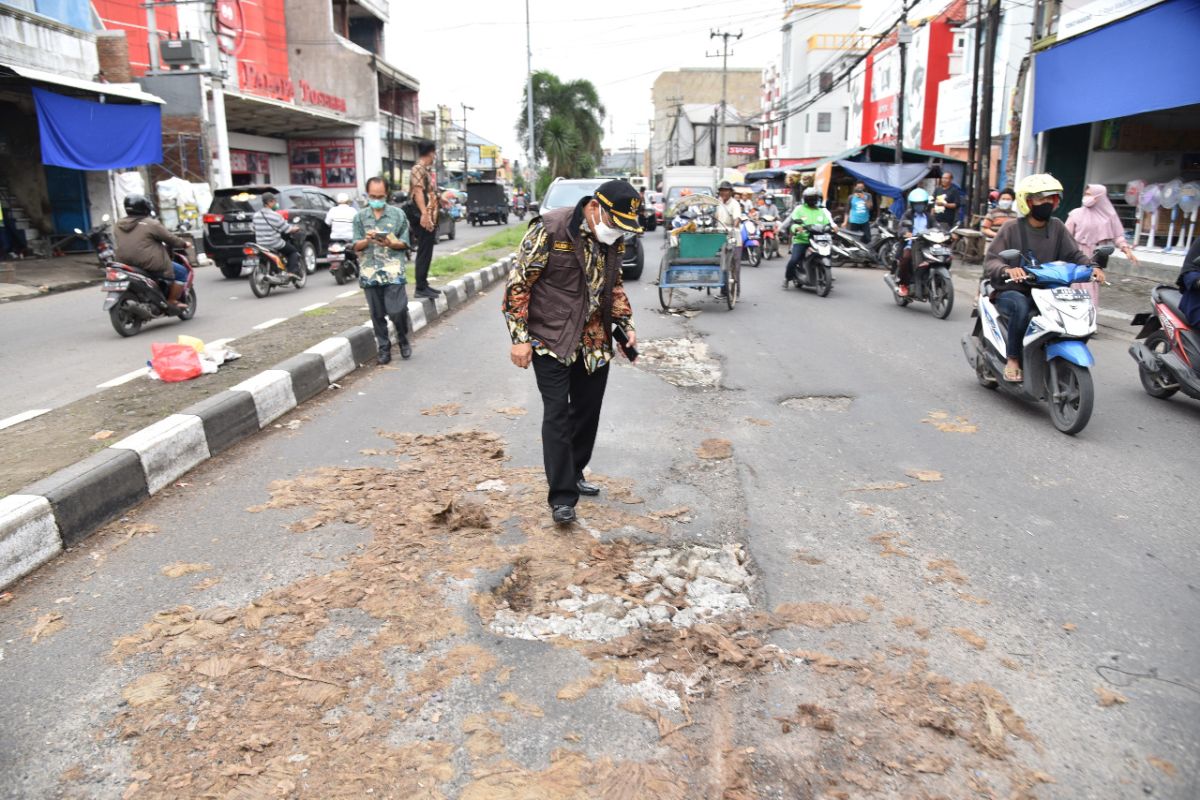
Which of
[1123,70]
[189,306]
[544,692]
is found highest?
[1123,70]

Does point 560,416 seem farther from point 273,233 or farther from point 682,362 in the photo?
point 273,233

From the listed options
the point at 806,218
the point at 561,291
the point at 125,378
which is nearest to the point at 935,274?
the point at 806,218

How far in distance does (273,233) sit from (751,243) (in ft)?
29.5

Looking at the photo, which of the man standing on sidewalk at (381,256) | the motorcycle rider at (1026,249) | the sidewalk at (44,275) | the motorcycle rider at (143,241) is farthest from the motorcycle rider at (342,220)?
the motorcycle rider at (1026,249)

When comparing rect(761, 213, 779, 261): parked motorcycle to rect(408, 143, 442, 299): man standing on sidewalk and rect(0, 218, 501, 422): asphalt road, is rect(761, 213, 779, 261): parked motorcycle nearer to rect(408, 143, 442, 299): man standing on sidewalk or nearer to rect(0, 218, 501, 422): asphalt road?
rect(0, 218, 501, 422): asphalt road

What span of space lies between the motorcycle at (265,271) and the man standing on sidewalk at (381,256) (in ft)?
19.0

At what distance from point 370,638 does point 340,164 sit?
36.1 metres

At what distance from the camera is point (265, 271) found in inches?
497

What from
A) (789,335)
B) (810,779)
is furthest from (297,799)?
(789,335)

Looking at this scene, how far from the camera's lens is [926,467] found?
474 cm

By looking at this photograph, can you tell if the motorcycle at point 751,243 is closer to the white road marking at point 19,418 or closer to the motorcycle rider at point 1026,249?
the motorcycle rider at point 1026,249

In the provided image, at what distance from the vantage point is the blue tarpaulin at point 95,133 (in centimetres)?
1437

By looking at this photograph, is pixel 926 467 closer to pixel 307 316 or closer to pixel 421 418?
pixel 421 418

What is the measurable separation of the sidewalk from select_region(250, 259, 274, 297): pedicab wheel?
387cm
